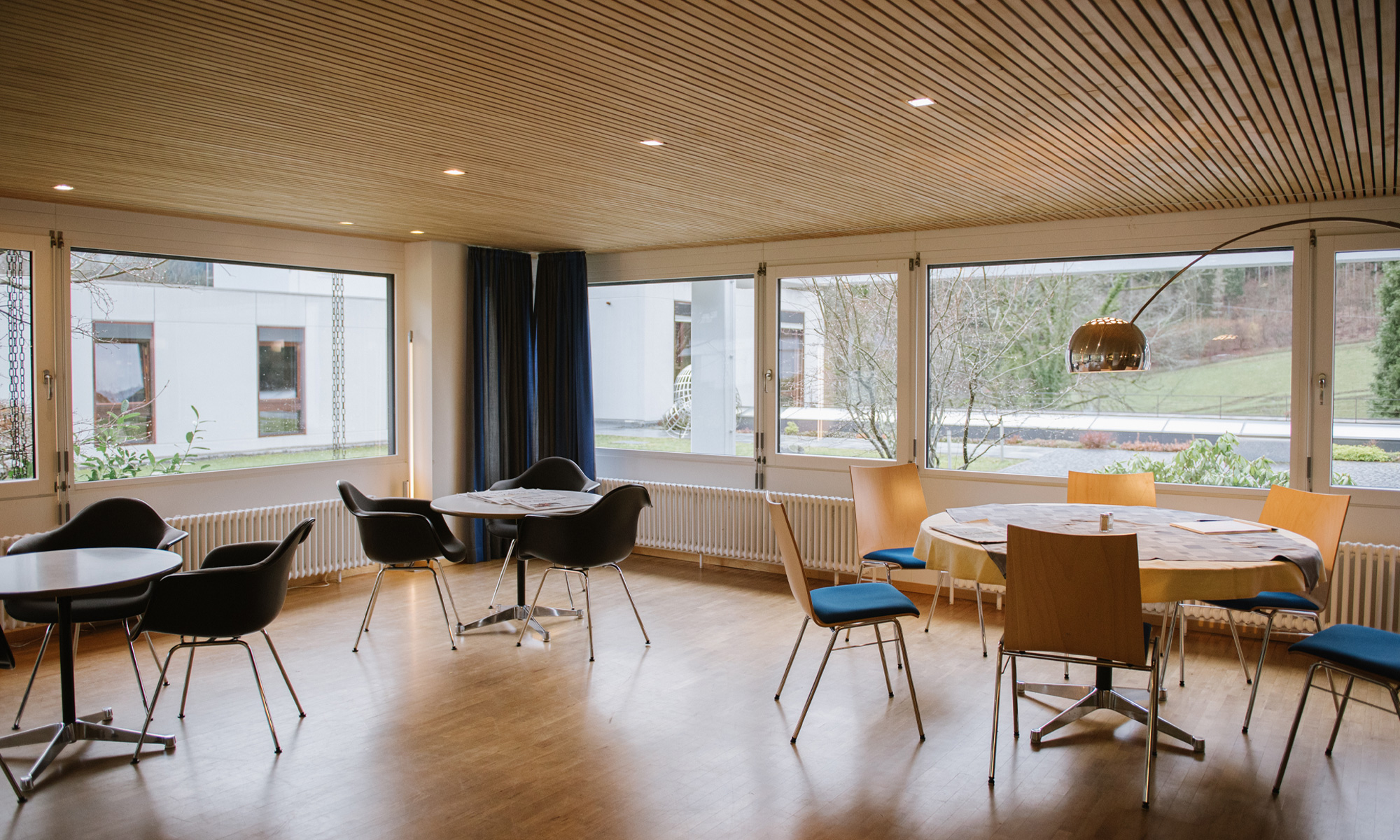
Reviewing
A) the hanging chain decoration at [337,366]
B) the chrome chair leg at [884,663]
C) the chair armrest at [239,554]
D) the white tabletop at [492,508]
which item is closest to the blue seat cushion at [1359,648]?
the chrome chair leg at [884,663]

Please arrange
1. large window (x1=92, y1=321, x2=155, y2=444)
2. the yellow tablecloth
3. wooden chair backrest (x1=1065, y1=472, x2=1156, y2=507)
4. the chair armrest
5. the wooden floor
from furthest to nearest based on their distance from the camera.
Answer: large window (x1=92, y1=321, x2=155, y2=444) < wooden chair backrest (x1=1065, y1=472, x2=1156, y2=507) < the chair armrest < the yellow tablecloth < the wooden floor

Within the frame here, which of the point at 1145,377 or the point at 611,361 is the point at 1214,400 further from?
the point at 611,361

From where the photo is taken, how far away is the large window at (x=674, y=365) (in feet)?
24.2

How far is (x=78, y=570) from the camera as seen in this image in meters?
3.58

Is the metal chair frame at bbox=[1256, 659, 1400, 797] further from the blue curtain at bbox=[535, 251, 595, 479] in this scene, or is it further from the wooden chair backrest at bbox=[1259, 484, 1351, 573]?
the blue curtain at bbox=[535, 251, 595, 479]

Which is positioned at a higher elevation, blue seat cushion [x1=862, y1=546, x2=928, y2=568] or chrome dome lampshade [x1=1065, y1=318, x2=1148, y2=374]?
chrome dome lampshade [x1=1065, y1=318, x2=1148, y2=374]

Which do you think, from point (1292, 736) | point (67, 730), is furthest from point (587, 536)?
point (1292, 736)

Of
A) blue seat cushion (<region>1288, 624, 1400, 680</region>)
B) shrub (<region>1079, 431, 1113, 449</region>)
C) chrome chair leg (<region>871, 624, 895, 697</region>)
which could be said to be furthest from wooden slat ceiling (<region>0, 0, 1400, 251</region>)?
chrome chair leg (<region>871, 624, 895, 697</region>)

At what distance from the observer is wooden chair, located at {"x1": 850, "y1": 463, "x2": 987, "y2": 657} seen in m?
5.17

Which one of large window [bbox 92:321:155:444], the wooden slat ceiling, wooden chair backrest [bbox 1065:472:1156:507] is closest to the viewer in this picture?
the wooden slat ceiling

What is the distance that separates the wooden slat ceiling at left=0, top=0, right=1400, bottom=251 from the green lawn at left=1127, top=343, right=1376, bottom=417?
3.11 ft

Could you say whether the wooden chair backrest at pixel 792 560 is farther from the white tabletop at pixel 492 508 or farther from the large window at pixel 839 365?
the large window at pixel 839 365

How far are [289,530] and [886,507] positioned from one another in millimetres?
4191

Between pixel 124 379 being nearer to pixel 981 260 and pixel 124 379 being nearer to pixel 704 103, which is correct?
pixel 704 103
